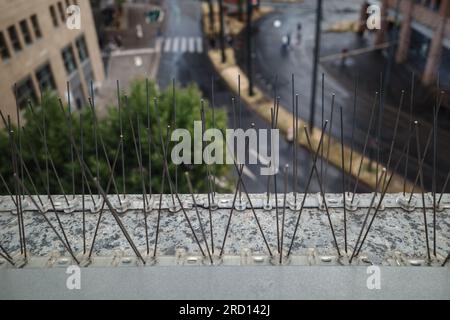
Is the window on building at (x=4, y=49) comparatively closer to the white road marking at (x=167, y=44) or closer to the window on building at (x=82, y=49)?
the window on building at (x=82, y=49)

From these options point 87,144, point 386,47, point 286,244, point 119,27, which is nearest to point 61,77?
point 87,144

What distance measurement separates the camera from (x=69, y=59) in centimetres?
4047

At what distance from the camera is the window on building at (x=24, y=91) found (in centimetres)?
3199

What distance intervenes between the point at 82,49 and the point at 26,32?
9908mm

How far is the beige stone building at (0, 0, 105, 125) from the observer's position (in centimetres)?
3028

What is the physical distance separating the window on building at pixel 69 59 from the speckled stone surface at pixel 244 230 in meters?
28.8

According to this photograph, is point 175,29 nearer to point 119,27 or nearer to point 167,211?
point 119,27

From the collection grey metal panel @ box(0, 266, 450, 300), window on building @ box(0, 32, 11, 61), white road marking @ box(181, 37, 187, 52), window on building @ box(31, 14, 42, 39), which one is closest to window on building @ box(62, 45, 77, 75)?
window on building @ box(31, 14, 42, 39)

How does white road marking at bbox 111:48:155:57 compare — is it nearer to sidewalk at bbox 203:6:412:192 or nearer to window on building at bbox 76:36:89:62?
sidewalk at bbox 203:6:412:192

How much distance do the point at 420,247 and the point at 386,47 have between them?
45791 mm

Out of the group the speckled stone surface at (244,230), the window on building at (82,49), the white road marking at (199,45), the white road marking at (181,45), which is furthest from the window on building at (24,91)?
the white road marking at (199,45)

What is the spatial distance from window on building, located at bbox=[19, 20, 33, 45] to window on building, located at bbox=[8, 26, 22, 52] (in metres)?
0.95

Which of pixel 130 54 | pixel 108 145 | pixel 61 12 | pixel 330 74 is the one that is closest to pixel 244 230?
pixel 108 145

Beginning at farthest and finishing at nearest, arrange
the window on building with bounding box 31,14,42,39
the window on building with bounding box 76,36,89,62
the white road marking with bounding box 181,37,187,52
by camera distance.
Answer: the white road marking with bounding box 181,37,187,52 → the window on building with bounding box 76,36,89,62 → the window on building with bounding box 31,14,42,39
